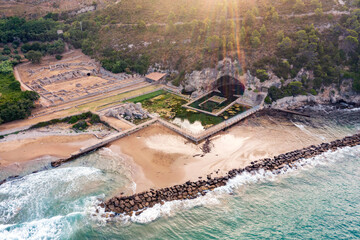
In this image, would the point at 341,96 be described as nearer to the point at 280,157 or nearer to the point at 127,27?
the point at 280,157

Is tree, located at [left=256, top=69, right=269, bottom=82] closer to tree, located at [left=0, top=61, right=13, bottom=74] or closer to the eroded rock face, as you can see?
the eroded rock face

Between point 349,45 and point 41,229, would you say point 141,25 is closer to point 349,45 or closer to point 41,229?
point 349,45

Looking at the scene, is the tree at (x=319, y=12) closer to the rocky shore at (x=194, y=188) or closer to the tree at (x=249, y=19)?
the tree at (x=249, y=19)

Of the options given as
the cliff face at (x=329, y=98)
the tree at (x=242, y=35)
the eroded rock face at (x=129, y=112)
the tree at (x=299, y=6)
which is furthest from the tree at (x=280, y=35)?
the eroded rock face at (x=129, y=112)

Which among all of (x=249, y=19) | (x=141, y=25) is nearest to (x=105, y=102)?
(x=141, y=25)

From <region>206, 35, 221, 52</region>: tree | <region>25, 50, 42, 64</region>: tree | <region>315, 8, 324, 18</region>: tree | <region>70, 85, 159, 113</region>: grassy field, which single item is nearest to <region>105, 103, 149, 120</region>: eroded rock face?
<region>70, 85, 159, 113</region>: grassy field
